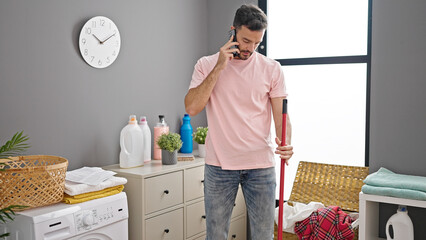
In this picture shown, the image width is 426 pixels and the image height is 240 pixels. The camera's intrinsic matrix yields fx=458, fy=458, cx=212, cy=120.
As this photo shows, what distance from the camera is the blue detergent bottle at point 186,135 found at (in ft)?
10.9

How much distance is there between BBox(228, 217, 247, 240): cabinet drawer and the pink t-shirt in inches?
53.6

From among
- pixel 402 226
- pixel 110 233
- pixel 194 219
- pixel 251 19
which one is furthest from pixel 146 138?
pixel 402 226

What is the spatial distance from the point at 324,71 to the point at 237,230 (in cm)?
130

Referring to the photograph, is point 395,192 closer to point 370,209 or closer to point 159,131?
point 370,209

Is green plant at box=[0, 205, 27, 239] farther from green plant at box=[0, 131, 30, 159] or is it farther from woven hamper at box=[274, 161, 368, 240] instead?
woven hamper at box=[274, 161, 368, 240]

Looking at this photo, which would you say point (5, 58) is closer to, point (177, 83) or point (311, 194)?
point (177, 83)

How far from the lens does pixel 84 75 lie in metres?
2.70

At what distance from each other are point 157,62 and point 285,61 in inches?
37.2

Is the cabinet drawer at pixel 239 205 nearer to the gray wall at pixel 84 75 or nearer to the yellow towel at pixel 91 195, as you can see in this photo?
the gray wall at pixel 84 75

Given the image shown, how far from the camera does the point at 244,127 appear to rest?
1.99 meters

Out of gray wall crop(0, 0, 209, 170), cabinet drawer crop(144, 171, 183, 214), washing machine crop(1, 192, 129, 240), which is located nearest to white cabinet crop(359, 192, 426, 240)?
cabinet drawer crop(144, 171, 183, 214)

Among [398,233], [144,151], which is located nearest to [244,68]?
[144,151]

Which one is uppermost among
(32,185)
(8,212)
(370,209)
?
(32,185)

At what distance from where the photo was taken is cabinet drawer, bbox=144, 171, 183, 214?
261 cm
